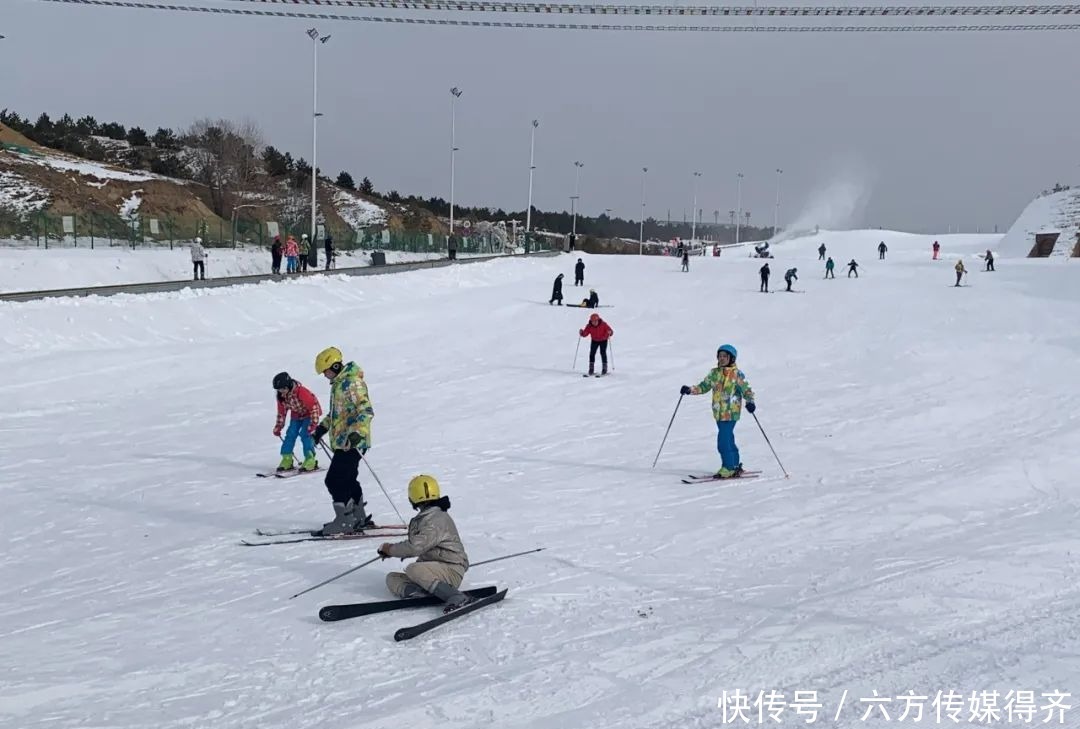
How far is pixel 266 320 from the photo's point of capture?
26.1m

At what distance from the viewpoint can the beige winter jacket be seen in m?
6.52

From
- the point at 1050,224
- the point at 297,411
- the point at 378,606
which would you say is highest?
the point at 1050,224

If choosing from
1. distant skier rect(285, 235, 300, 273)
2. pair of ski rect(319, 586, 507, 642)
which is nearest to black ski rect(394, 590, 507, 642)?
pair of ski rect(319, 586, 507, 642)

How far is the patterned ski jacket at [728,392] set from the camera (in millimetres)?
11039

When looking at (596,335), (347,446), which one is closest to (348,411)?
(347,446)

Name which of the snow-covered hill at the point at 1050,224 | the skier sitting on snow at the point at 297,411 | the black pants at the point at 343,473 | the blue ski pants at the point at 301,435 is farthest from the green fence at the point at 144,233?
the snow-covered hill at the point at 1050,224

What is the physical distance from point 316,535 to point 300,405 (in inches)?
99.9

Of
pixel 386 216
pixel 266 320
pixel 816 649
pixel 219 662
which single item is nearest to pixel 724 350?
pixel 816 649

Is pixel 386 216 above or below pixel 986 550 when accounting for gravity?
above

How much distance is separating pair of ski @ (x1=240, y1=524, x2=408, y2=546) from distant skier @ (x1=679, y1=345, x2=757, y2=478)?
3.96 metres

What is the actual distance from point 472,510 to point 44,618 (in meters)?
4.15

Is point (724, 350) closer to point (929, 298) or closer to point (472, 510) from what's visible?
point (472, 510)

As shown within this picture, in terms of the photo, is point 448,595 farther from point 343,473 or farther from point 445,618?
point 343,473

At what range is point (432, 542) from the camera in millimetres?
6527
